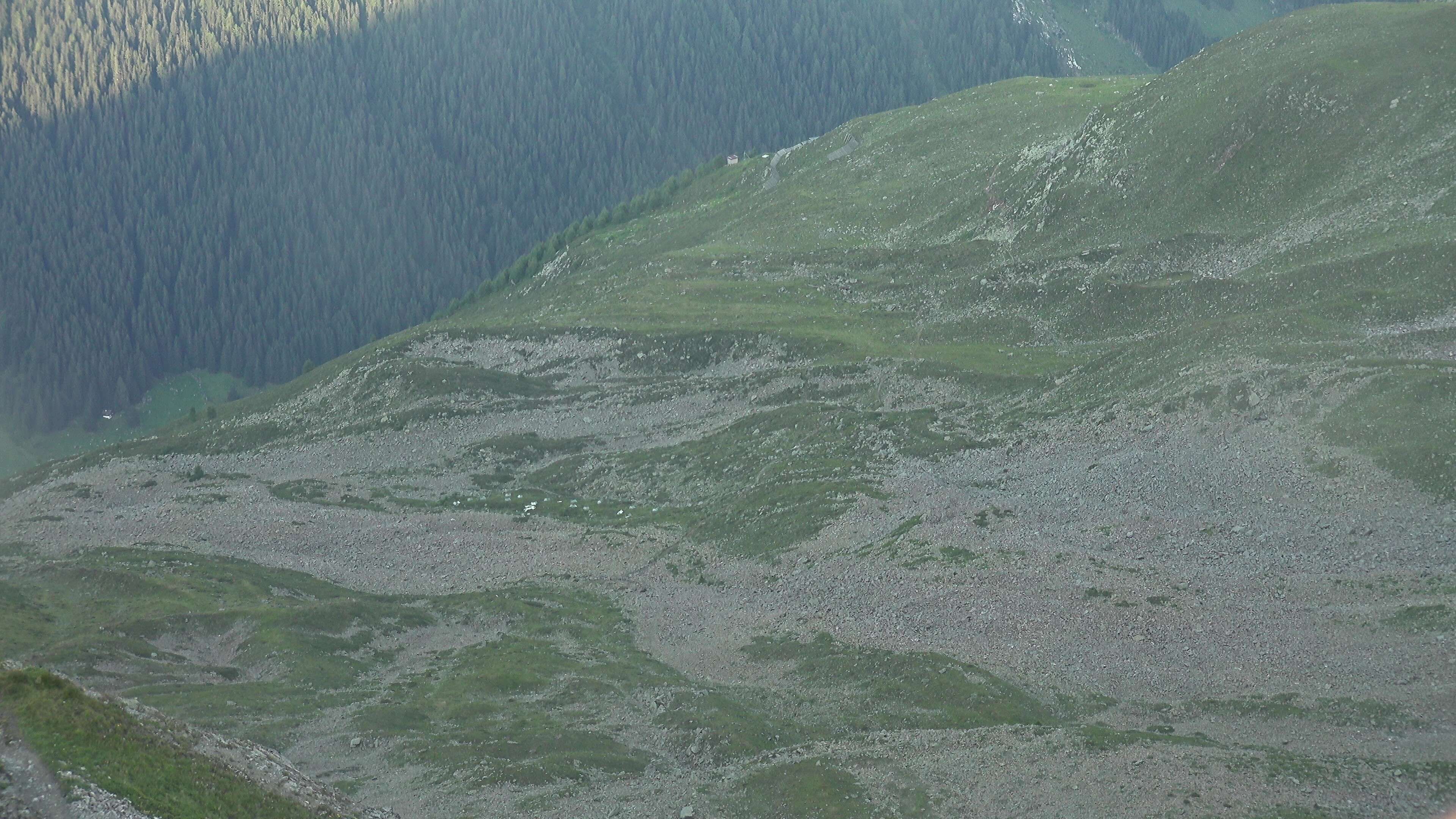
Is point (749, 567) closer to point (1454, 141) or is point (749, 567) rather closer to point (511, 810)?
point (511, 810)

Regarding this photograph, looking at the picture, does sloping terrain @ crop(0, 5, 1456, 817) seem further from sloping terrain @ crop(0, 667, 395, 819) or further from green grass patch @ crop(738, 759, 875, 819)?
sloping terrain @ crop(0, 667, 395, 819)

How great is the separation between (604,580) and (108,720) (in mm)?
54006

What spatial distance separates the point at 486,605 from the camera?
87.8m

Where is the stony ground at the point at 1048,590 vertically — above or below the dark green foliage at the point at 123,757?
below

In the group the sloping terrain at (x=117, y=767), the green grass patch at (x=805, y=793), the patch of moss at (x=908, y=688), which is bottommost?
the patch of moss at (x=908, y=688)

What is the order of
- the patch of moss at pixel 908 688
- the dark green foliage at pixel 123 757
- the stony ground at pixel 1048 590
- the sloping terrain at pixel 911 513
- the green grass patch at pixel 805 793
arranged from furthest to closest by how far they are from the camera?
1. the patch of moss at pixel 908 688
2. the sloping terrain at pixel 911 513
3. the stony ground at pixel 1048 590
4. the green grass patch at pixel 805 793
5. the dark green foliage at pixel 123 757

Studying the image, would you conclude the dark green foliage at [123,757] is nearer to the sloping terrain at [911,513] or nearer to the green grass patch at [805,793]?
the sloping terrain at [911,513]

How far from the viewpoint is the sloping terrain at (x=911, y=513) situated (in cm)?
5609

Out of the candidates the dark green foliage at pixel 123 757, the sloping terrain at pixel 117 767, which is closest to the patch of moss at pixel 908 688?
the sloping terrain at pixel 117 767

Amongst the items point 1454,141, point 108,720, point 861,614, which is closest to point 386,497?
point 861,614

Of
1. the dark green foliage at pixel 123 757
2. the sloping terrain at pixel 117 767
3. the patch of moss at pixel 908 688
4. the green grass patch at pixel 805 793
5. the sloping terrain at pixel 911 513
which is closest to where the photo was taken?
the sloping terrain at pixel 117 767

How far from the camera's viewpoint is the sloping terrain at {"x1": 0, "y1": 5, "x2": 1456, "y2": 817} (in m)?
56.1

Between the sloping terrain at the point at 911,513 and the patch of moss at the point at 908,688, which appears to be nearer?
the sloping terrain at the point at 911,513

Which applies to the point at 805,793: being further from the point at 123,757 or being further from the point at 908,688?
the point at 123,757
